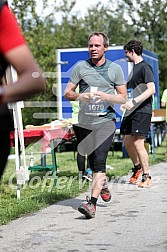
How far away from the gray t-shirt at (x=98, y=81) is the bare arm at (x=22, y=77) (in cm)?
459

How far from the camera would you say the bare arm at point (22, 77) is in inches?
123

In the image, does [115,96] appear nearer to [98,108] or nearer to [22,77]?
[98,108]

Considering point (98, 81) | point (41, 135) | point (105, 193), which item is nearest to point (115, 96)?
point (98, 81)

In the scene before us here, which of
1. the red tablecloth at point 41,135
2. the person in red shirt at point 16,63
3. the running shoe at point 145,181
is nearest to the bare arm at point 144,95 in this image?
the running shoe at point 145,181

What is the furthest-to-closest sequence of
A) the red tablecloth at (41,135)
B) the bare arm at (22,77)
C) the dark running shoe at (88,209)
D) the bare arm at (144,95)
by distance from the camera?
the red tablecloth at (41,135), the bare arm at (144,95), the dark running shoe at (88,209), the bare arm at (22,77)

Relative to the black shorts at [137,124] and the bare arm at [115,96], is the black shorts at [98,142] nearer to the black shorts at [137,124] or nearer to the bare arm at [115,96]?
the bare arm at [115,96]

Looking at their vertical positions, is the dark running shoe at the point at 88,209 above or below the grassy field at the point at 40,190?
above

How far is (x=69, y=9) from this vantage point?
34438mm

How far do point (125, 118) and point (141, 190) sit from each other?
1.18m

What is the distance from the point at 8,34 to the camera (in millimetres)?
3133

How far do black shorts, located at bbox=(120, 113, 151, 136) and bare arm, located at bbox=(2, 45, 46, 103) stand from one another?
7.05m

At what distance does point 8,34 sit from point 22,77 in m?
0.21

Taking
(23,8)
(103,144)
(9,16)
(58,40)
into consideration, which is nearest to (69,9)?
(58,40)

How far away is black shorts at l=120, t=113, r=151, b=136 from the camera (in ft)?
33.2
